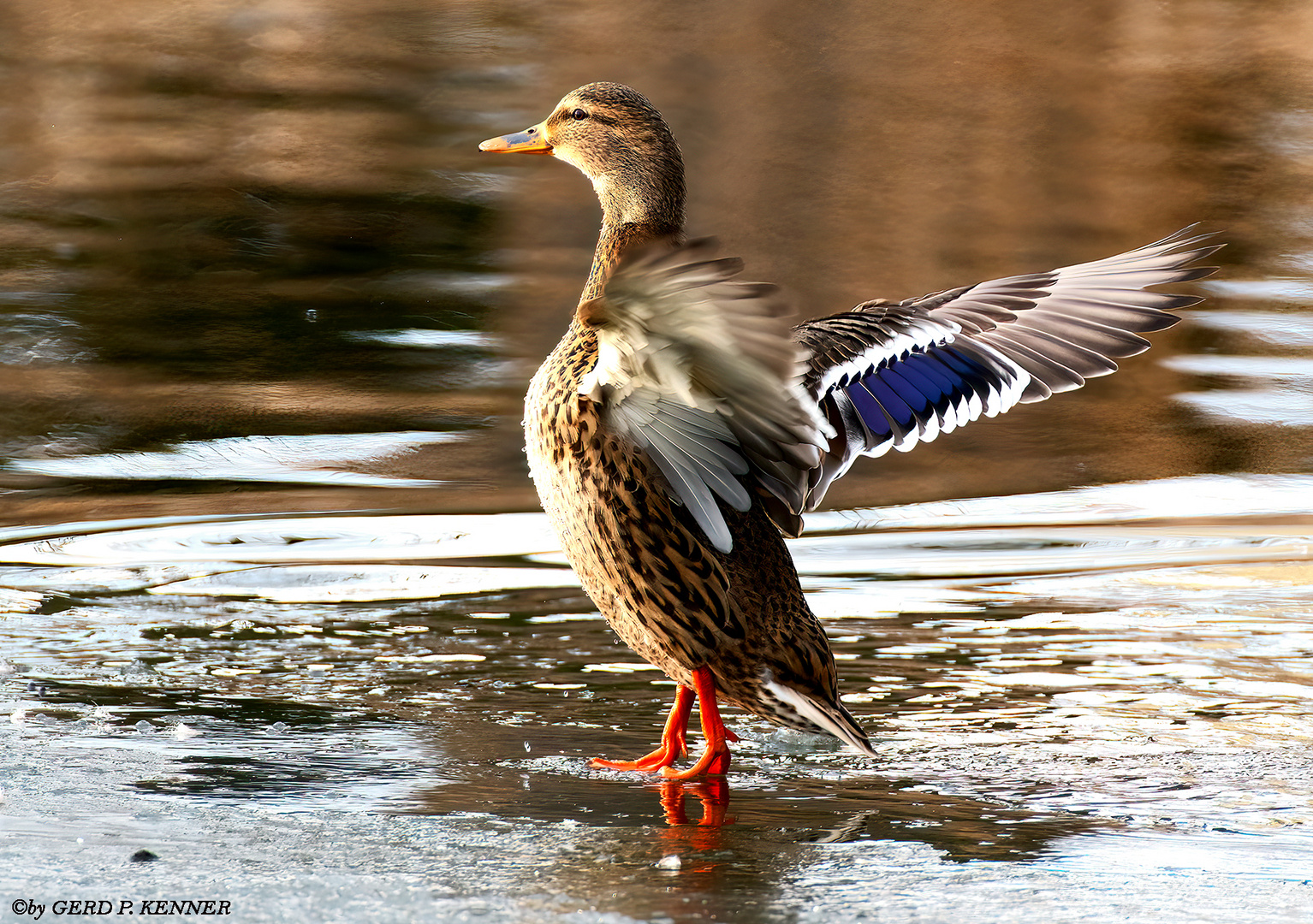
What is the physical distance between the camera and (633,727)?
4414 millimetres

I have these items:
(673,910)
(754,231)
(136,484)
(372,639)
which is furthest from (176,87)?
(673,910)

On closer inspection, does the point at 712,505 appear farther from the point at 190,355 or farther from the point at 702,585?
the point at 190,355

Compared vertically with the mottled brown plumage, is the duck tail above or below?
below

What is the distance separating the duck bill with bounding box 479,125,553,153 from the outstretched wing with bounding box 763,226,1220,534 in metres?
0.96

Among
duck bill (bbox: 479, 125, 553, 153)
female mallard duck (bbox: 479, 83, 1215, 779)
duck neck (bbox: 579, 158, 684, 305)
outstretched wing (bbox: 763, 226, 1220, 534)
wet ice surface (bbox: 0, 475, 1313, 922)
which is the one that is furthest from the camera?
duck bill (bbox: 479, 125, 553, 153)

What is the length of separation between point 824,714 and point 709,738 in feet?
0.90

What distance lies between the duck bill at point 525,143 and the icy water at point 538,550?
4.52ft

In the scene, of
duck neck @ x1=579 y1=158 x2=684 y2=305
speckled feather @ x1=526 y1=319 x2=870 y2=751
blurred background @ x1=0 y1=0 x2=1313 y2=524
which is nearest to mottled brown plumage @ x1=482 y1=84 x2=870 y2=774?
speckled feather @ x1=526 y1=319 x2=870 y2=751

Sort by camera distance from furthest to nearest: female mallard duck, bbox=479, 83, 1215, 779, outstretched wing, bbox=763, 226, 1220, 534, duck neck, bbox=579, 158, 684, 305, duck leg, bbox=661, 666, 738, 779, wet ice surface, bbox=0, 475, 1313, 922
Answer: duck neck, bbox=579, 158, 684, 305 → outstretched wing, bbox=763, 226, 1220, 534 → duck leg, bbox=661, 666, 738, 779 → female mallard duck, bbox=479, 83, 1215, 779 → wet ice surface, bbox=0, 475, 1313, 922

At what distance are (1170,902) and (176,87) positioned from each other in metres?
14.2

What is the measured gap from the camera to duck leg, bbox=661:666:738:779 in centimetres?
395

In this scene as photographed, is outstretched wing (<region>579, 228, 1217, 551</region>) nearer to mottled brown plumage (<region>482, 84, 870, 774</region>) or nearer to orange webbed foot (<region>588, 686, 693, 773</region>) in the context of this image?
mottled brown plumage (<region>482, 84, 870, 774</region>)

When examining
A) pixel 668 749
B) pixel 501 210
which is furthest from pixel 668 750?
pixel 501 210

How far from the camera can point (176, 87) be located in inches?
618
